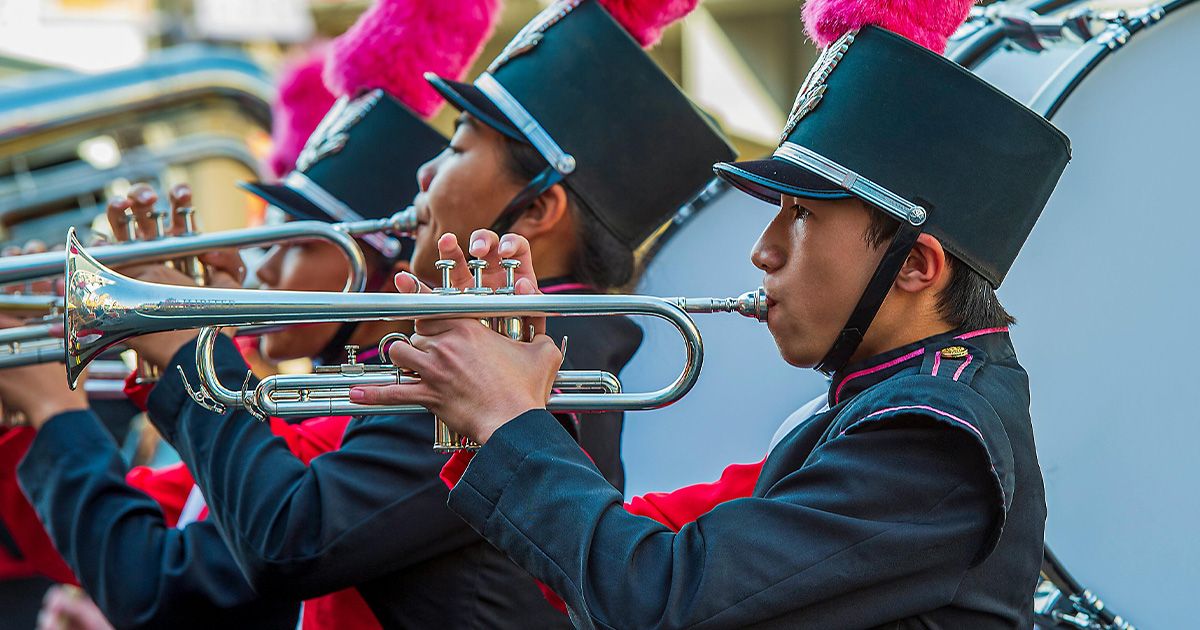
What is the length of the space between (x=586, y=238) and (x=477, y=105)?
0.37 m

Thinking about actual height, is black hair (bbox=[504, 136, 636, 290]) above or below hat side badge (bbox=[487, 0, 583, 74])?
below

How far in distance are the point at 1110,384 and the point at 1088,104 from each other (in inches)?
21.2

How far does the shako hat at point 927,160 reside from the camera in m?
1.54

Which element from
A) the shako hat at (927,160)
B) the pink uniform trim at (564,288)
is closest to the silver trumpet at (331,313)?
the shako hat at (927,160)

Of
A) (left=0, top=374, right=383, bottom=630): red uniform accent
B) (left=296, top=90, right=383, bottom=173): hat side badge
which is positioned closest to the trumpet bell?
(left=0, top=374, right=383, bottom=630): red uniform accent

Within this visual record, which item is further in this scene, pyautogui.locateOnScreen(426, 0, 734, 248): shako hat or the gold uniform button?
pyautogui.locateOnScreen(426, 0, 734, 248): shako hat

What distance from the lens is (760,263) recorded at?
1659mm

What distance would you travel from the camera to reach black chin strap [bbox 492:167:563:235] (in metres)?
2.24

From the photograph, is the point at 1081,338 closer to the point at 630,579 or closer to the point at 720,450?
the point at 720,450

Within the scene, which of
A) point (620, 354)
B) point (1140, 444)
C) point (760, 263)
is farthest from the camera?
point (620, 354)

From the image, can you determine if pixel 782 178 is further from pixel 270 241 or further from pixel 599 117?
pixel 270 241

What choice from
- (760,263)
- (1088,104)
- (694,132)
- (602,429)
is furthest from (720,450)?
(1088,104)

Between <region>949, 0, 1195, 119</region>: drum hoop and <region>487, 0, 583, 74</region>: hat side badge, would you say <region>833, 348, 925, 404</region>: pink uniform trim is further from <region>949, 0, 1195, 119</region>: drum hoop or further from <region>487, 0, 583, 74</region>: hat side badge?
<region>487, 0, 583, 74</region>: hat side badge

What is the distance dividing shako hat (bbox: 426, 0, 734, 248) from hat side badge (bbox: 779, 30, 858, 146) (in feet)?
2.17
